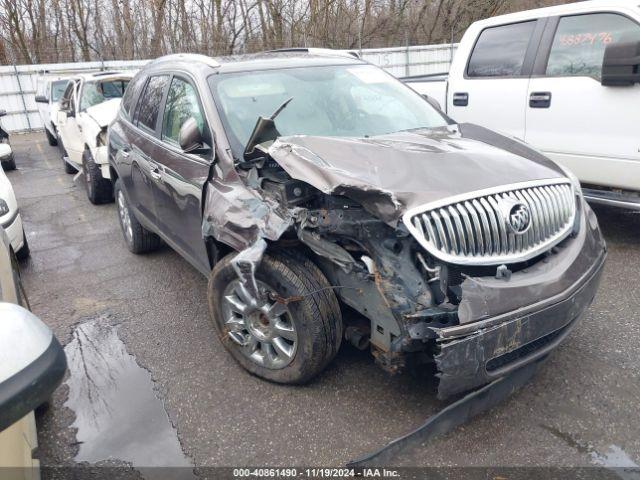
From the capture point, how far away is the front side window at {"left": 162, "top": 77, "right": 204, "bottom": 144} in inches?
144

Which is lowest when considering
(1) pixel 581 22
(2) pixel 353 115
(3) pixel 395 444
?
(3) pixel 395 444

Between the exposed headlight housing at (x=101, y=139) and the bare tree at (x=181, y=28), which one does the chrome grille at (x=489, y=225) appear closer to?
the exposed headlight housing at (x=101, y=139)

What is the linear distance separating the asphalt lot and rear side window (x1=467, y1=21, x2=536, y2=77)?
2.34 meters

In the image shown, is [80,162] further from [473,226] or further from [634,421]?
[634,421]

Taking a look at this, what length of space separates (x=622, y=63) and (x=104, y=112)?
254 inches

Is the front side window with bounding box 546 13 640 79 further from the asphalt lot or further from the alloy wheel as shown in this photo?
the alloy wheel

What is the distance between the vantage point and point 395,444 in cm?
236

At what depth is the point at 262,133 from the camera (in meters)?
3.00

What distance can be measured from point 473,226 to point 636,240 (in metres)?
3.40

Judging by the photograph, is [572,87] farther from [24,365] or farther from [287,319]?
[24,365]

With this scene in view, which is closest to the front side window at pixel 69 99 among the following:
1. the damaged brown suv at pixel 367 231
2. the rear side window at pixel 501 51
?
the damaged brown suv at pixel 367 231

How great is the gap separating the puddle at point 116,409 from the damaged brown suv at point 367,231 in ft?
2.01

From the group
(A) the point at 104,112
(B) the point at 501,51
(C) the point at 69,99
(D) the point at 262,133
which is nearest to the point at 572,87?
(B) the point at 501,51

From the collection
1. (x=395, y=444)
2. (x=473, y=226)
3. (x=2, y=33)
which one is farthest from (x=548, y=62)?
(x=2, y=33)
